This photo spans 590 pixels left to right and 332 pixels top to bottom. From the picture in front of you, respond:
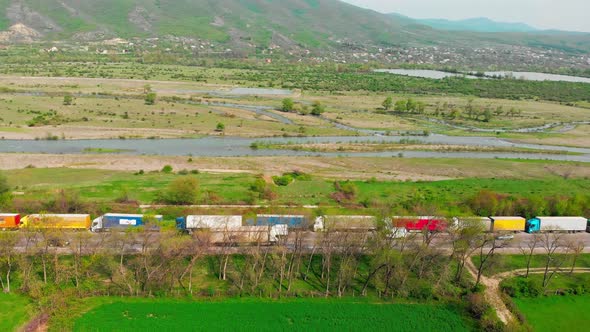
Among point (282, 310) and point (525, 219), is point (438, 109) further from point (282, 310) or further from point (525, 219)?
point (282, 310)

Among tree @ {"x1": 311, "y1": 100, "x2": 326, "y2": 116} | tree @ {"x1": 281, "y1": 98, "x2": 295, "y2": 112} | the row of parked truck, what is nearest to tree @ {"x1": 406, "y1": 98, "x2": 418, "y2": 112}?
tree @ {"x1": 311, "y1": 100, "x2": 326, "y2": 116}

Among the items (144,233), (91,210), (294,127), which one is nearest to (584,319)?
(144,233)

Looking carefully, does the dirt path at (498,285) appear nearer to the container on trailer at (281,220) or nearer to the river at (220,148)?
the container on trailer at (281,220)

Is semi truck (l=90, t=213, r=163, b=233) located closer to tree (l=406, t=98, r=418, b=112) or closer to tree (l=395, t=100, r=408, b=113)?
tree (l=395, t=100, r=408, b=113)

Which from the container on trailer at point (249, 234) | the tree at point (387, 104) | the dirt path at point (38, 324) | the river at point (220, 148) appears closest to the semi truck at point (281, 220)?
the container on trailer at point (249, 234)

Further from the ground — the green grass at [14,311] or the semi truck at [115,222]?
the semi truck at [115,222]

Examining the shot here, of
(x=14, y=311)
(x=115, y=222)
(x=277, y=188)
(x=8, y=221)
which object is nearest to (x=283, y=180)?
(x=277, y=188)
